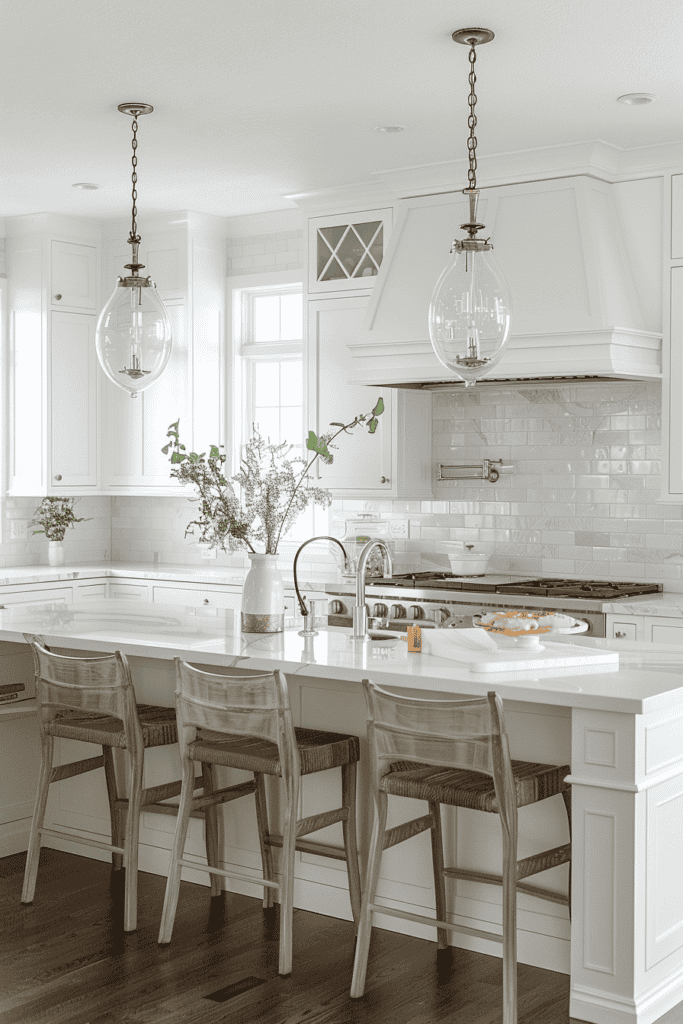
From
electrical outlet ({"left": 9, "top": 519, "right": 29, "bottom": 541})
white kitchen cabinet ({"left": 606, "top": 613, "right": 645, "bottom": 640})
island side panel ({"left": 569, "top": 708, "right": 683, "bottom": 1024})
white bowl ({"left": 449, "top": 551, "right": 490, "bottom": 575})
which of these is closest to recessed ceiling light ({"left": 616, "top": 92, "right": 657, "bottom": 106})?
white kitchen cabinet ({"left": 606, "top": 613, "right": 645, "bottom": 640})

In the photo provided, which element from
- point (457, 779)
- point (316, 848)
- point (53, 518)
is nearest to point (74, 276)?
point (53, 518)

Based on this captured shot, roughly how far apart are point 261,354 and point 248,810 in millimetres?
3629

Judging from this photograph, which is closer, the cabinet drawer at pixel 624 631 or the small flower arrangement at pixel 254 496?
the small flower arrangement at pixel 254 496

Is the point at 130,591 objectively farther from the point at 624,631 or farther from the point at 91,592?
the point at 624,631

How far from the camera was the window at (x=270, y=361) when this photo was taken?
23.4ft

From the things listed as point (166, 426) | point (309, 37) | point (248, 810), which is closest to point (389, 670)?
point (248, 810)

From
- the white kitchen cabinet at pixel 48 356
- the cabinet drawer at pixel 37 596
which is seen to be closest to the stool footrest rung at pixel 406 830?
the cabinet drawer at pixel 37 596

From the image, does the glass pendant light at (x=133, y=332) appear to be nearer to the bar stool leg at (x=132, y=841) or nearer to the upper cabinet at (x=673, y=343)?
the bar stool leg at (x=132, y=841)

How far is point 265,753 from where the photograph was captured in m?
3.67

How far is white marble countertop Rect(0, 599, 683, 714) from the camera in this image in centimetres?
312

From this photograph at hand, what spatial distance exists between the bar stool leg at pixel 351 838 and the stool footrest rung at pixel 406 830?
24 centimetres

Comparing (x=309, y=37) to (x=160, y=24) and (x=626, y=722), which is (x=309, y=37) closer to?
(x=160, y=24)

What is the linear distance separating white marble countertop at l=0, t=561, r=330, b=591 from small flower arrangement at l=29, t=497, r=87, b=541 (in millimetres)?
210

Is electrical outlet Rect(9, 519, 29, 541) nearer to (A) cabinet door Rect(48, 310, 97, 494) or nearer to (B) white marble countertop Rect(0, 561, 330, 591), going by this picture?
(B) white marble countertop Rect(0, 561, 330, 591)
